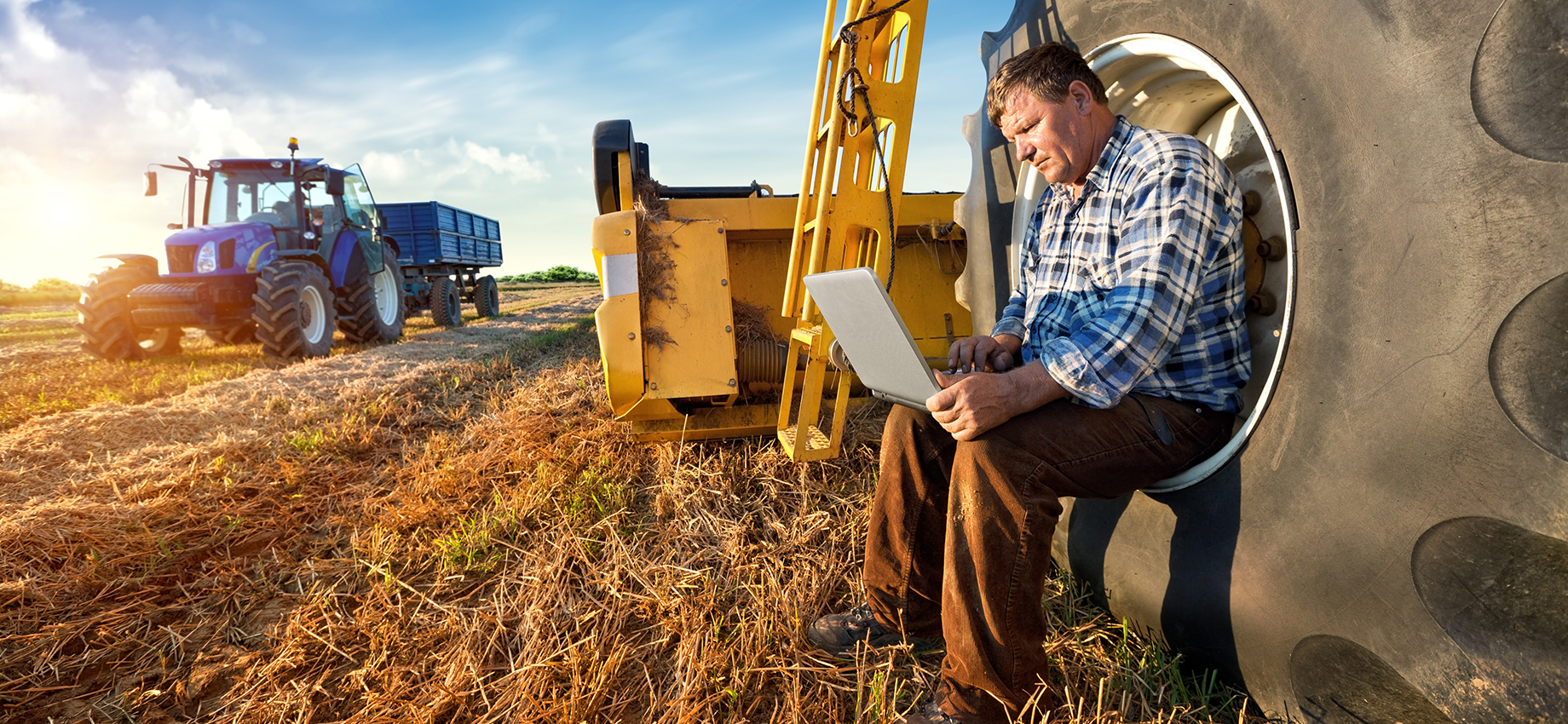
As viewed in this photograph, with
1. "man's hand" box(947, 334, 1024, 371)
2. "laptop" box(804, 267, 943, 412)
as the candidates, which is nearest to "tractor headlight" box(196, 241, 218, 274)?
"laptop" box(804, 267, 943, 412)

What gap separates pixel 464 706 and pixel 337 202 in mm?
8792

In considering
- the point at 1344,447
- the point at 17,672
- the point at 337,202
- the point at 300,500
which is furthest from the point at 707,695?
the point at 337,202

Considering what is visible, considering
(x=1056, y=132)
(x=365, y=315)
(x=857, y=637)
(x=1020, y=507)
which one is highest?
(x=1056, y=132)

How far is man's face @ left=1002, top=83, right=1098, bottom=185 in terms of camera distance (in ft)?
5.45

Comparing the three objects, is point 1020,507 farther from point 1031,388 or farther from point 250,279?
point 250,279

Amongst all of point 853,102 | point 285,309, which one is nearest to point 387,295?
point 285,309

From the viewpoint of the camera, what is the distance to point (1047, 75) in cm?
165

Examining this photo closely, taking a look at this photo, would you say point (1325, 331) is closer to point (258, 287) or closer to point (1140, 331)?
point (1140, 331)

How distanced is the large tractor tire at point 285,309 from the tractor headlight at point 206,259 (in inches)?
14.9

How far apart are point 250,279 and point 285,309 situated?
0.78 metres

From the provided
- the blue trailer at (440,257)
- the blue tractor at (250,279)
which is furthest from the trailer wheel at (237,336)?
the blue trailer at (440,257)

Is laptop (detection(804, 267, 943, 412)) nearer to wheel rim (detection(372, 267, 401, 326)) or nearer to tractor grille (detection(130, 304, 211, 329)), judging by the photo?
tractor grille (detection(130, 304, 211, 329))

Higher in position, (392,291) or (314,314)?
(392,291)

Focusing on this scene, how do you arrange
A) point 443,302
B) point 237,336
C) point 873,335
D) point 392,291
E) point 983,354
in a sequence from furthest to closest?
point 443,302
point 392,291
point 237,336
point 983,354
point 873,335
